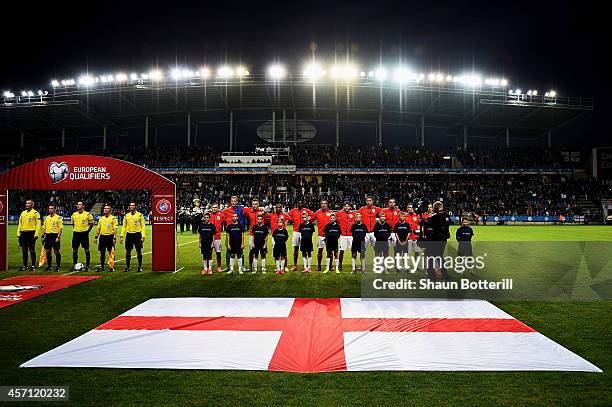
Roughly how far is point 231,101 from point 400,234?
38.1 m

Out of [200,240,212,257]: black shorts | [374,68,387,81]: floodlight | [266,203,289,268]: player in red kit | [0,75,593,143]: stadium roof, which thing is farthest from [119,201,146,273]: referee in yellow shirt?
[374,68,387,81]: floodlight

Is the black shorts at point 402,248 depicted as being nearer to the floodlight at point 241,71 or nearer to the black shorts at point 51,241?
the black shorts at point 51,241

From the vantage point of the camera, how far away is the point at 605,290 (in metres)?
9.64

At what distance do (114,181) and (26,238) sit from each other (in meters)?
3.47

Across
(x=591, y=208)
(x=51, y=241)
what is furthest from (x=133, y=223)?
(x=591, y=208)

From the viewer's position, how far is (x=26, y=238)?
1284 cm

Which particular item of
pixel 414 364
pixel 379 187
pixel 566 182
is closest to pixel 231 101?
pixel 379 187

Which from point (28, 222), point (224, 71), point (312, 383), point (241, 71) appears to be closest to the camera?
point (312, 383)

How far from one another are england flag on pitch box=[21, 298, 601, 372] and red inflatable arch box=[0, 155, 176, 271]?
16.0 feet

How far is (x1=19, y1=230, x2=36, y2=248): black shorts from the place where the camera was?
12820mm

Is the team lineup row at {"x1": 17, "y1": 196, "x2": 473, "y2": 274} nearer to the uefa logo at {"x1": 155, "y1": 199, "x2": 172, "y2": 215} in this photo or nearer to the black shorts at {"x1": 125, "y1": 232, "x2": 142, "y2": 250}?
the black shorts at {"x1": 125, "y1": 232, "x2": 142, "y2": 250}

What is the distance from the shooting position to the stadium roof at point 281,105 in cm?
4303

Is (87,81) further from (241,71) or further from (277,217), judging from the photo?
(277,217)

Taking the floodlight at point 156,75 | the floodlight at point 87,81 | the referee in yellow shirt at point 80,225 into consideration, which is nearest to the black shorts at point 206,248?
the referee in yellow shirt at point 80,225
